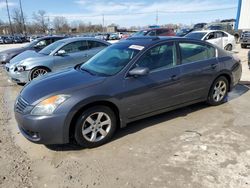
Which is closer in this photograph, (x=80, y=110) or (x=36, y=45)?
(x=80, y=110)

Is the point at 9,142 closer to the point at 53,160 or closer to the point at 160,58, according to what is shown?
the point at 53,160

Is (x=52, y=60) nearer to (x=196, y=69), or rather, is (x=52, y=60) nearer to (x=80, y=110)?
(x=80, y=110)

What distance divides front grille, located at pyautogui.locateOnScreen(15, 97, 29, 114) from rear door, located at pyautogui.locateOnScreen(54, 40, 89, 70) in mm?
3756

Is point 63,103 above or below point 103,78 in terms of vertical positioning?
below

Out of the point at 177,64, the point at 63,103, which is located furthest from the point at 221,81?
the point at 63,103

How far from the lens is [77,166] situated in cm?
324

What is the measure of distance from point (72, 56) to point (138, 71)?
4520 millimetres

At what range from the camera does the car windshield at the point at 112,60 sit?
3.98 meters

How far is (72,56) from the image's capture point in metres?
7.79

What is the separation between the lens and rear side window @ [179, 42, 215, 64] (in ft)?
14.9

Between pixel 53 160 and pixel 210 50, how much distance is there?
12.2 feet

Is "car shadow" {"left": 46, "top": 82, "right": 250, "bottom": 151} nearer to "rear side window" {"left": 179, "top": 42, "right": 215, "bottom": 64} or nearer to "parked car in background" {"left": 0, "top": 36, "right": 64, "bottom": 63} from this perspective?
"rear side window" {"left": 179, "top": 42, "right": 215, "bottom": 64}

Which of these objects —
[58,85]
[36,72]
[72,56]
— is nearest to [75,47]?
[72,56]

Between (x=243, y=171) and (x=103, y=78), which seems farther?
(x=103, y=78)
